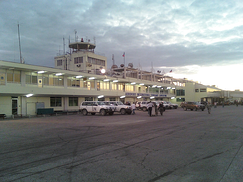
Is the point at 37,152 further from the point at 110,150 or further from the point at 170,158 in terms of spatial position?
the point at 170,158

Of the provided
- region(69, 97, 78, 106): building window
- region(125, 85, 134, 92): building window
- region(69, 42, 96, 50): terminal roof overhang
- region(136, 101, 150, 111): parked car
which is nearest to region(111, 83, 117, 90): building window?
region(125, 85, 134, 92): building window

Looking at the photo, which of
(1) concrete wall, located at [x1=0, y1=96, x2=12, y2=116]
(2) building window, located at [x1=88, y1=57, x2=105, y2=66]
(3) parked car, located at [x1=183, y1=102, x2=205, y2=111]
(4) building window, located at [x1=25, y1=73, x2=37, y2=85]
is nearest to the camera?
(1) concrete wall, located at [x1=0, y1=96, x2=12, y2=116]

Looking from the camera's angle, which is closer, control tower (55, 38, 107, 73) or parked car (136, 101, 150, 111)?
parked car (136, 101, 150, 111)

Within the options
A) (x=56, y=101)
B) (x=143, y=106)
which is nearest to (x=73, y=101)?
(x=56, y=101)

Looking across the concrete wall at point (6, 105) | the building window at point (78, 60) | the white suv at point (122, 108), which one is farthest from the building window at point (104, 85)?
the concrete wall at point (6, 105)

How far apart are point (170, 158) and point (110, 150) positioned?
2482mm

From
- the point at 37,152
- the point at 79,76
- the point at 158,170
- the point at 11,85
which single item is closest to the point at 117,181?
the point at 158,170

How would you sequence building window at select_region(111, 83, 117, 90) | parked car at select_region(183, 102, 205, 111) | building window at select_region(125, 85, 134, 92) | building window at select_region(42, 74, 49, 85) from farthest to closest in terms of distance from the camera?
building window at select_region(125, 85, 134, 92)
building window at select_region(111, 83, 117, 90)
parked car at select_region(183, 102, 205, 111)
building window at select_region(42, 74, 49, 85)

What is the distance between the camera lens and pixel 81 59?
51.9 metres

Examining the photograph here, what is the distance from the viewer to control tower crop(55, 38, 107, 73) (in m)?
51.5

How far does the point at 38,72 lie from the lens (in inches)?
1207

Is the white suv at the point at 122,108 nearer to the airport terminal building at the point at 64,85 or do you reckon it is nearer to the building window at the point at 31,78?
the airport terminal building at the point at 64,85

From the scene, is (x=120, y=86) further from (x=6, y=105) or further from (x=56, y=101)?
(x=6, y=105)

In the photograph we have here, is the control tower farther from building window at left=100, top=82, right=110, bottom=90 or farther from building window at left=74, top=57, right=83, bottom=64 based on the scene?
building window at left=100, top=82, right=110, bottom=90
